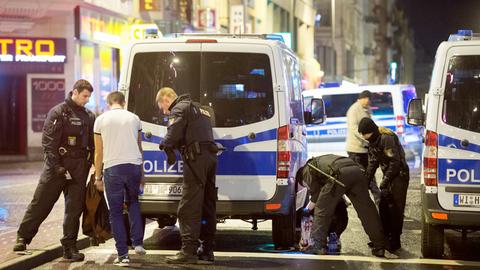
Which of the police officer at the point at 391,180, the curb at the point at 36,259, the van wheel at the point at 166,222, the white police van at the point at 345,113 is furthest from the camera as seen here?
the white police van at the point at 345,113

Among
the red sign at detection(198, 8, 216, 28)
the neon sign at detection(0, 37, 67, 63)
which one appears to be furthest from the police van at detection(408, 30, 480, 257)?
the red sign at detection(198, 8, 216, 28)

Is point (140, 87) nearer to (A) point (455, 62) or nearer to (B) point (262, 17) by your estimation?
(A) point (455, 62)

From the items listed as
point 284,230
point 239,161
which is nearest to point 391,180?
point 284,230

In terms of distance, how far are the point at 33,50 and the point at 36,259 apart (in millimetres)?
17829

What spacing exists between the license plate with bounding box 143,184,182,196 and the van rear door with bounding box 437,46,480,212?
9.01ft

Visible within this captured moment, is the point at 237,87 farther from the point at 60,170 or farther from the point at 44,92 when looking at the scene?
the point at 44,92

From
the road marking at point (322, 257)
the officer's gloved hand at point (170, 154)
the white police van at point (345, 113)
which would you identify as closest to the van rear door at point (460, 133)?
the road marking at point (322, 257)

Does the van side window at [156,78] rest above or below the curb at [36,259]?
above

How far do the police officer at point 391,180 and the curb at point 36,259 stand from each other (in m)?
3.64

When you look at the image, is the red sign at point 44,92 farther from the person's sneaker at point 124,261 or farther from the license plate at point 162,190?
the person's sneaker at point 124,261

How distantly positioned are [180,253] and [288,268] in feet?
3.62

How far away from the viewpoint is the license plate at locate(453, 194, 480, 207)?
8524 millimetres

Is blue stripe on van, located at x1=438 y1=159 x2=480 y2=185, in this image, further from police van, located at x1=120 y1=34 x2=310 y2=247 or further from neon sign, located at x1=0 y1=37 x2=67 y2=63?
neon sign, located at x1=0 y1=37 x2=67 y2=63

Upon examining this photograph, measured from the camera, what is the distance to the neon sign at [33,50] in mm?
25234
